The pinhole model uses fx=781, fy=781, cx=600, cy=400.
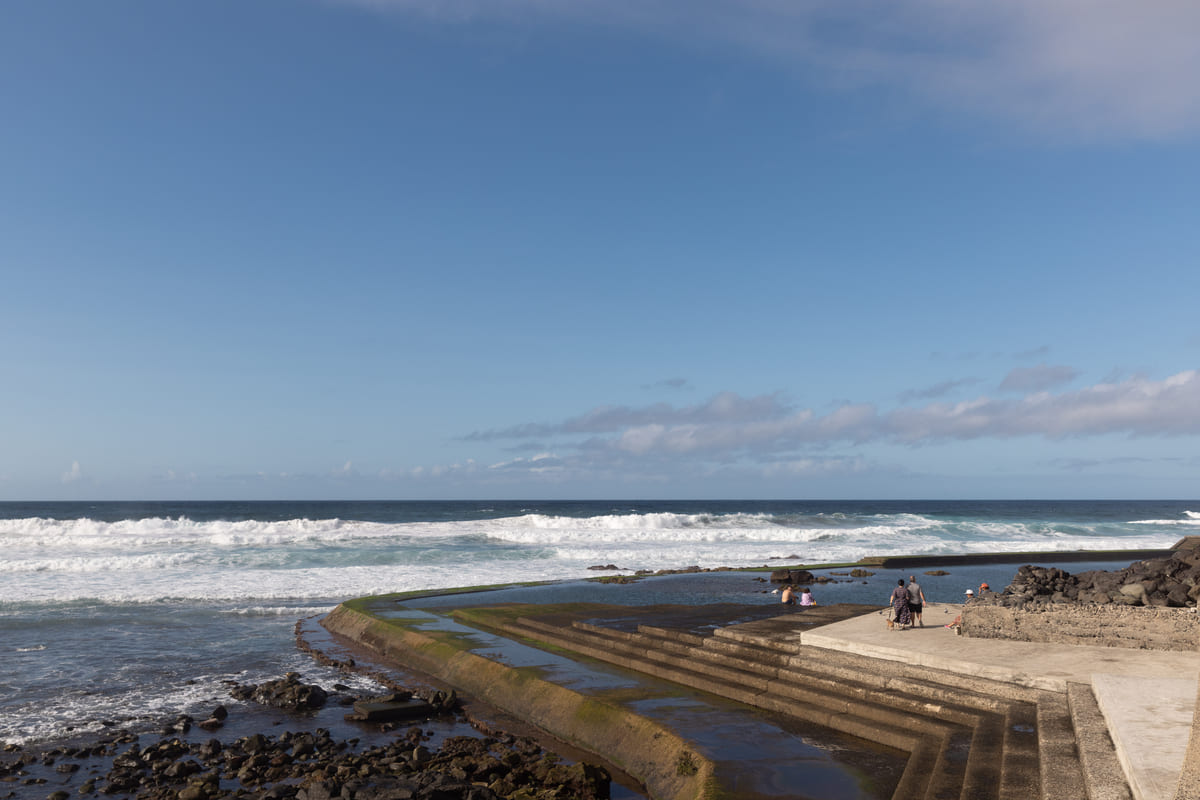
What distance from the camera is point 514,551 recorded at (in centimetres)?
5428

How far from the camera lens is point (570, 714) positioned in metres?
13.9

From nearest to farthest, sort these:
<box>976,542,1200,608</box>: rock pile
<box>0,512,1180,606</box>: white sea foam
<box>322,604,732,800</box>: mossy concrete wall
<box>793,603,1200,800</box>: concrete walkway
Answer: <box>793,603,1200,800</box>: concrete walkway
<box>322,604,732,800</box>: mossy concrete wall
<box>976,542,1200,608</box>: rock pile
<box>0,512,1180,606</box>: white sea foam

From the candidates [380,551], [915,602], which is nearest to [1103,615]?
[915,602]

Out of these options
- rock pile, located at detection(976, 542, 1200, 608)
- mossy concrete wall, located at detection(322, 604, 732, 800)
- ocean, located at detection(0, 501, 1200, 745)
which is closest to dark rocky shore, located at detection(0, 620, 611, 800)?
mossy concrete wall, located at detection(322, 604, 732, 800)

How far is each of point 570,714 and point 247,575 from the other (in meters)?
32.1

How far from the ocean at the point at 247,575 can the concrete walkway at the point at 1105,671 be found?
39.9 ft

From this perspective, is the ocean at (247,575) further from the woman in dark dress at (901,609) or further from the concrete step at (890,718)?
the woman in dark dress at (901,609)

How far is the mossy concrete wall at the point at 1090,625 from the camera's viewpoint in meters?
13.0

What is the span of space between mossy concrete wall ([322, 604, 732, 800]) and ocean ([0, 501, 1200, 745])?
2.44m

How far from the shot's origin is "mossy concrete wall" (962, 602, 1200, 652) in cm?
1296

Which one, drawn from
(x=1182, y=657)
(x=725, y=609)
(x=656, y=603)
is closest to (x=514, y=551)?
(x=656, y=603)

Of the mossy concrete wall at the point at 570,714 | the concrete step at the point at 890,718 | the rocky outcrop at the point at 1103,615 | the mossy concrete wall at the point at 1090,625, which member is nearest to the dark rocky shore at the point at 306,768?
the mossy concrete wall at the point at 570,714

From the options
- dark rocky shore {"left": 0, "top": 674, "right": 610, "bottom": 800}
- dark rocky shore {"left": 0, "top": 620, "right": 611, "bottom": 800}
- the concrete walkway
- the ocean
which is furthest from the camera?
the ocean

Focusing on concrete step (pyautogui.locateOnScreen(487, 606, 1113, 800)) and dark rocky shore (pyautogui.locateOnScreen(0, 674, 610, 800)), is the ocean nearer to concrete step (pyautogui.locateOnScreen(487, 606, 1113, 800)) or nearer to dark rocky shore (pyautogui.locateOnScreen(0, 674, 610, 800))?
dark rocky shore (pyautogui.locateOnScreen(0, 674, 610, 800))
